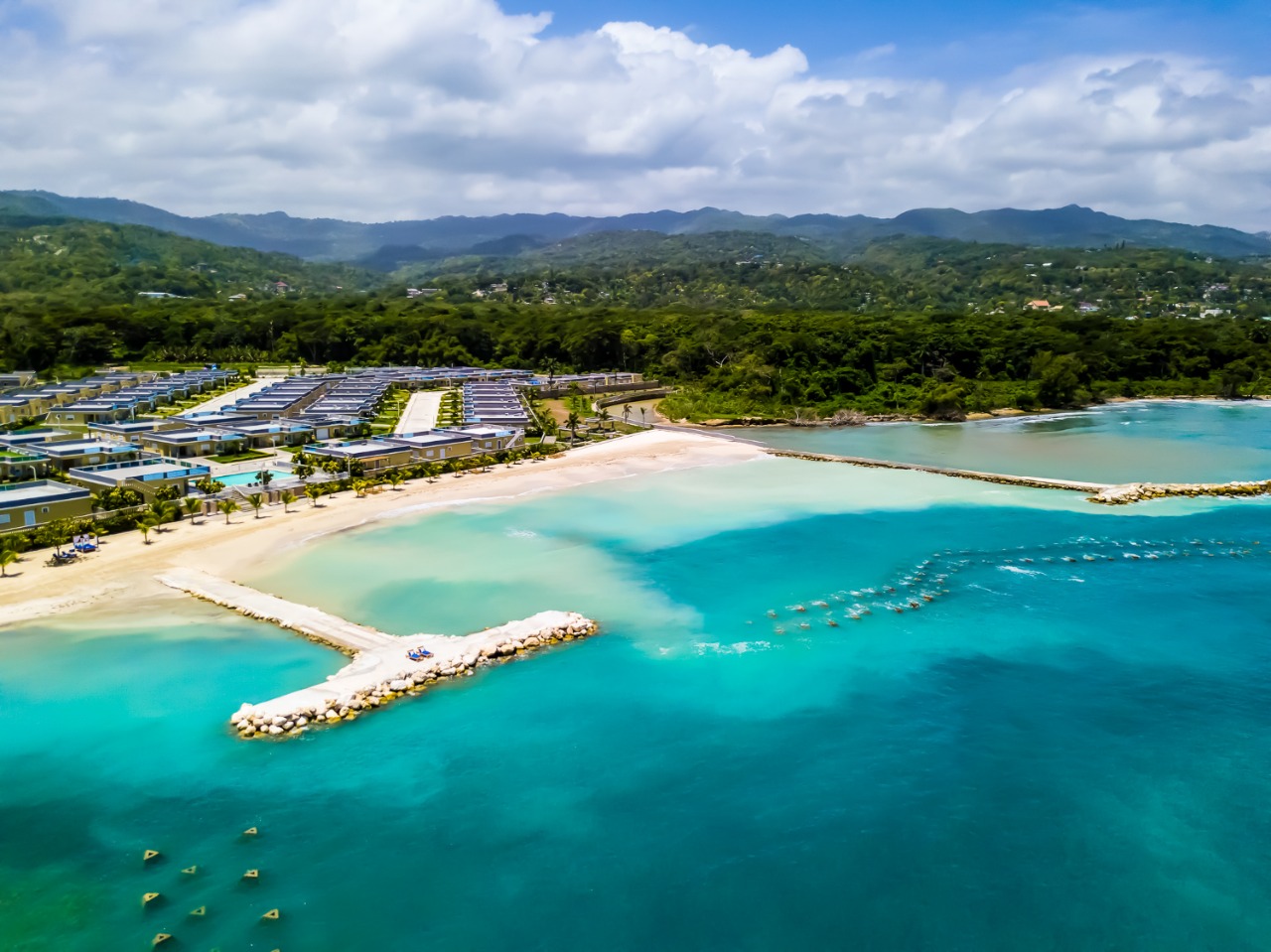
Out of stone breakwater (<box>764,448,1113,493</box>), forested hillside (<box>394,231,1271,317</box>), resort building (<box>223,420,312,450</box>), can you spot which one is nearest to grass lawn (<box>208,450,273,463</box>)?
resort building (<box>223,420,312,450</box>)

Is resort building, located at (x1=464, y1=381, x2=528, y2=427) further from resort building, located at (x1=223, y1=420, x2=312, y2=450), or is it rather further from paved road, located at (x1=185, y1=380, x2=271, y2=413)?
paved road, located at (x1=185, y1=380, x2=271, y2=413)

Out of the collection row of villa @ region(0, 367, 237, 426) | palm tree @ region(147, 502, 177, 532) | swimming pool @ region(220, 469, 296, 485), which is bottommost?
palm tree @ region(147, 502, 177, 532)

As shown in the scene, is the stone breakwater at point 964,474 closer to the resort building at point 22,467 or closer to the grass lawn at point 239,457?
the grass lawn at point 239,457

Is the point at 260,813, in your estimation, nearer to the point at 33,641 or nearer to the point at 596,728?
the point at 596,728

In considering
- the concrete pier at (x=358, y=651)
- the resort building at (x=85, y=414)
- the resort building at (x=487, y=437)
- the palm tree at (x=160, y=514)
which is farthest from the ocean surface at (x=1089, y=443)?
the resort building at (x=85, y=414)

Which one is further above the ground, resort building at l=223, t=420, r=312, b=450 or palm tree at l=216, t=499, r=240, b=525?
resort building at l=223, t=420, r=312, b=450
